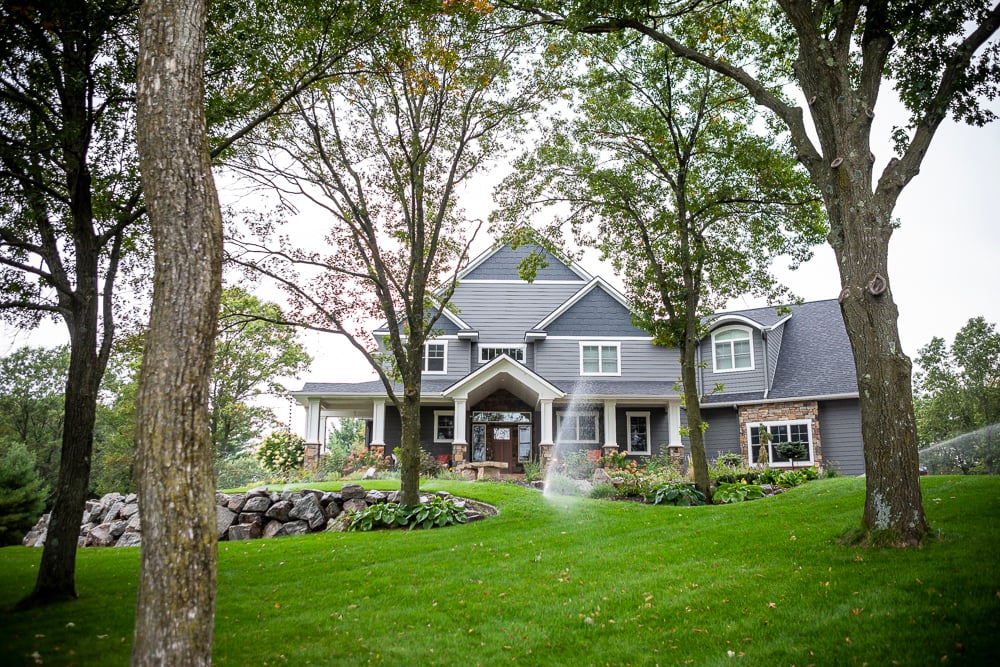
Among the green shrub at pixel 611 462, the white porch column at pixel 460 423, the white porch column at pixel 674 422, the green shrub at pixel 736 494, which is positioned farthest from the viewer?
the white porch column at pixel 674 422

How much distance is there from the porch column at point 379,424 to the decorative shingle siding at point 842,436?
1442 cm

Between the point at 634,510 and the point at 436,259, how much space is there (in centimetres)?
662

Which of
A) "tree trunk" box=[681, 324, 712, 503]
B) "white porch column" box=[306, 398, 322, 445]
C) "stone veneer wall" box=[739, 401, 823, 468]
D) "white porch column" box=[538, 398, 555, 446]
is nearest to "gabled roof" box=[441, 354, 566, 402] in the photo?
"white porch column" box=[538, 398, 555, 446]

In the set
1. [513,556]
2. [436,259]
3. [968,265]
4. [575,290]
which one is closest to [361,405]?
[575,290]

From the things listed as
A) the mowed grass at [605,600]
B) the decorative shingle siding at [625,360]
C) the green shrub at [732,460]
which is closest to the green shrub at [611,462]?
the green shrub at [732,460]

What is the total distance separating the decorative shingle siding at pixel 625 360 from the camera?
917 inches

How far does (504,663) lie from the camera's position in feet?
16.0

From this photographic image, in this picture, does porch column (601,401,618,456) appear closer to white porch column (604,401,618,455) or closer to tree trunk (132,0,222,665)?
white porch column (604,401,618,455)

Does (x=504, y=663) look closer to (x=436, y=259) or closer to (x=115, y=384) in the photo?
(x=436, y=259)

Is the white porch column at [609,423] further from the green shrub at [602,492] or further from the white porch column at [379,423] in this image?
the white porch column at [379,423]

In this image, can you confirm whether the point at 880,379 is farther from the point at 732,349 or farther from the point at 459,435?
the point at 732,349

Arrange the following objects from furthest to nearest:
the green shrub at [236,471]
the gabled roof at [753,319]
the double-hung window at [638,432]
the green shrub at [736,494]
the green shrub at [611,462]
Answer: the green shrub at [236,471], the double-hung window at [638,432], the gabled roof at [753,319], the green shrub at [611,462], the green shrub at [736,494]

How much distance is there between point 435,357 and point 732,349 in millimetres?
10800

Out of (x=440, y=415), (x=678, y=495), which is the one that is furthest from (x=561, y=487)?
(x=440, y=415)
